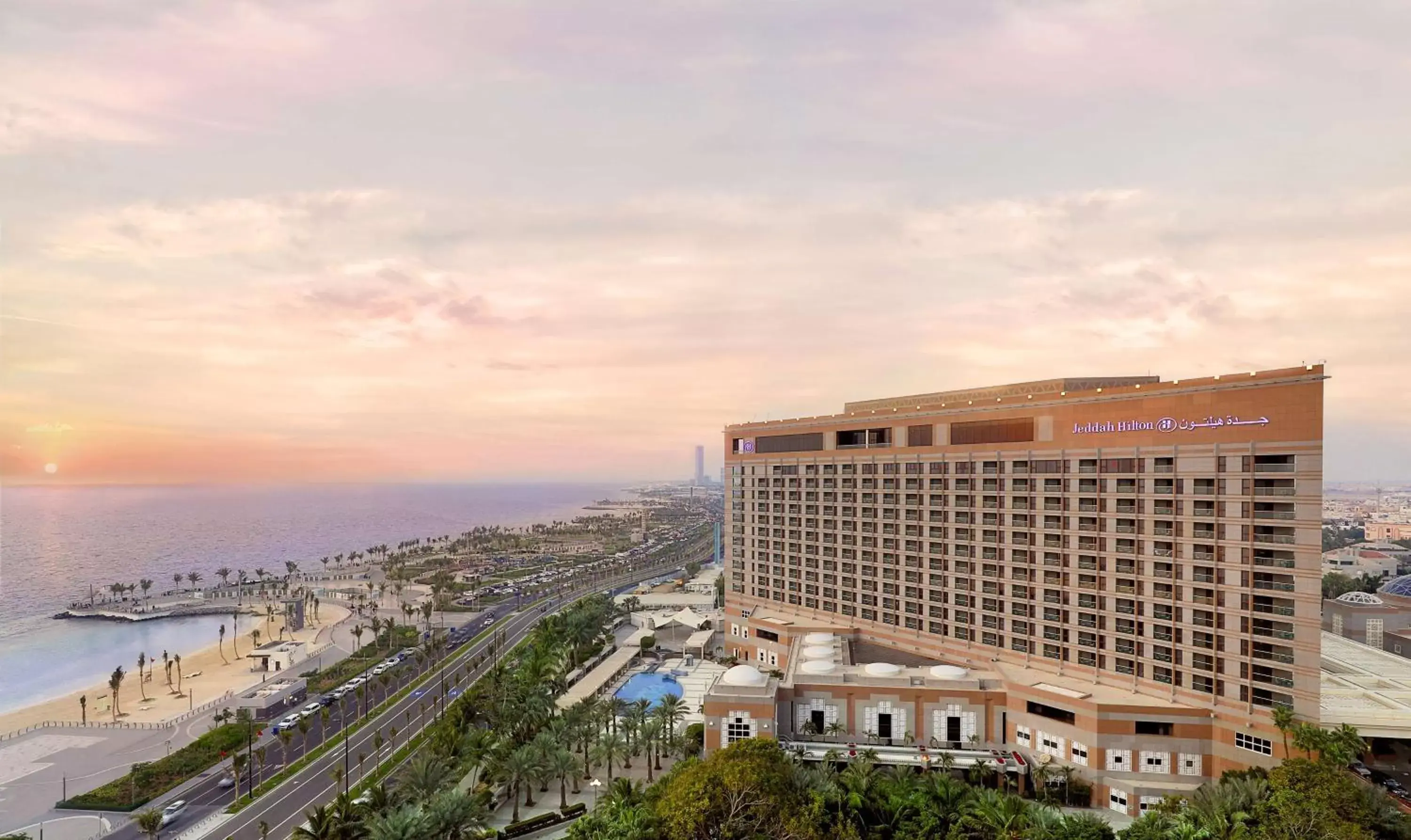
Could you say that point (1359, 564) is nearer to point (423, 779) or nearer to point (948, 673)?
point (948, 673)

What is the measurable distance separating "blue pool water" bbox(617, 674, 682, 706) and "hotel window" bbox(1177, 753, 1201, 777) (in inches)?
2078

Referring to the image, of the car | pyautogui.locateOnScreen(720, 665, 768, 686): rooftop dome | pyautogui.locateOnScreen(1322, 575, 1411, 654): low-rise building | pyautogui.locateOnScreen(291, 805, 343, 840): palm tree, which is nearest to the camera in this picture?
pyautogui.locateOnScreen(291, 805, 343, 840): palm tree

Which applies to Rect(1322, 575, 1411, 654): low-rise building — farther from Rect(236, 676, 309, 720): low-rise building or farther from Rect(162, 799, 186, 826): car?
Rect(236, 676, 309, 720): low-rise building

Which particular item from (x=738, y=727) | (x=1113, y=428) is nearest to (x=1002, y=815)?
(x=738, y=727)

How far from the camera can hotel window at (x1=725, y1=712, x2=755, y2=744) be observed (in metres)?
63.4

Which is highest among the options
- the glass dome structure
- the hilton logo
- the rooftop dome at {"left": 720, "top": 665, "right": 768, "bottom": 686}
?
the hilton logo

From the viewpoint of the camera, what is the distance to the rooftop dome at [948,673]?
67.2 metres

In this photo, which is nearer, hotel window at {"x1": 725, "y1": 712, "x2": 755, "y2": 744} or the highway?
the highway

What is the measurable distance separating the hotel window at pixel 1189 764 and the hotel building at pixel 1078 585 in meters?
0.11

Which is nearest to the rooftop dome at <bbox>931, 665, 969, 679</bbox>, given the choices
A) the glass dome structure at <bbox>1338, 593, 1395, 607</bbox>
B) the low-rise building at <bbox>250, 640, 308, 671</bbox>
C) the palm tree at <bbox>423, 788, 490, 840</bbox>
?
the palm tree at <bbox>423, 788, 490, 840</bbox>

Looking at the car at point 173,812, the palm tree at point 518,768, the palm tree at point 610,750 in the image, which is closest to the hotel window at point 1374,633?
the palm tree at point 610,750

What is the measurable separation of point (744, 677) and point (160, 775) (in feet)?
204

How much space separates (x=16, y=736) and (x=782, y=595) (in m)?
101

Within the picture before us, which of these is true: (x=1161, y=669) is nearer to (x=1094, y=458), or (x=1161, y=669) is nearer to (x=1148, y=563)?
(x=1148, y=563)
